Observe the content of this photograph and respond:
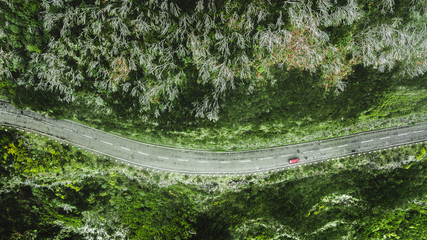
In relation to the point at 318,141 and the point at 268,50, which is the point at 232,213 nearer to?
the point at 318,141

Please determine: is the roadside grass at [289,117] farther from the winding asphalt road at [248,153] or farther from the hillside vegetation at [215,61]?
the winding asphalt road at [248,153]

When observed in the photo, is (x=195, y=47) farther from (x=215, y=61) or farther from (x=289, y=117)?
(x=289, y=117)

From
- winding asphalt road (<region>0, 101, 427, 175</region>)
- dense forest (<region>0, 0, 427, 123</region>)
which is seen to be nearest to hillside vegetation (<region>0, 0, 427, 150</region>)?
dense forest (<region>0, 0, 427, 123</region>)

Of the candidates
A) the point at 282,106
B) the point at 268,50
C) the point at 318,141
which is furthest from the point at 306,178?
the point at 268,50

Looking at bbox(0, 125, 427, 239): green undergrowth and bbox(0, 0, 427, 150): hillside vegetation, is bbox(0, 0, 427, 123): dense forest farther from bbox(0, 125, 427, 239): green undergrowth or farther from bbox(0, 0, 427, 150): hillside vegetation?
bbox(0, 125, 427, 239): green undergrowth

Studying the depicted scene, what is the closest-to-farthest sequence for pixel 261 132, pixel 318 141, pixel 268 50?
pixel 268 50, pixel 261 132, pixel 318 141

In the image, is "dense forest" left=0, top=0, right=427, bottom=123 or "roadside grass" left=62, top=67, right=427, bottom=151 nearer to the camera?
"dense forest" left=0, top=0, right=427, bottom=123

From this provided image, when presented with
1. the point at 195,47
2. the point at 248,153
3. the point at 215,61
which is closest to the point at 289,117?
the point at 248,153

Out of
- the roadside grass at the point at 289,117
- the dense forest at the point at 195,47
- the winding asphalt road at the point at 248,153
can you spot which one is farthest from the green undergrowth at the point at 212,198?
the dense forest at the point at 195,47
